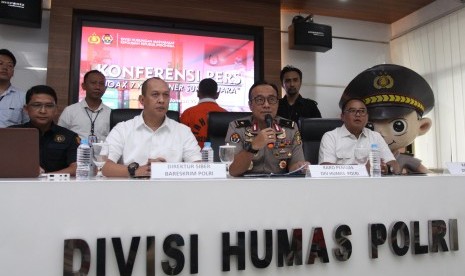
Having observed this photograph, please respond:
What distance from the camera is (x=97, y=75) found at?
2.71 metres

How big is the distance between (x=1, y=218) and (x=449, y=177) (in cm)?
140

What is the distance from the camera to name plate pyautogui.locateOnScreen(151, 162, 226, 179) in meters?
1.09

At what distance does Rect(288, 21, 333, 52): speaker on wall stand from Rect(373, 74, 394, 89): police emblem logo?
1277 millimetres

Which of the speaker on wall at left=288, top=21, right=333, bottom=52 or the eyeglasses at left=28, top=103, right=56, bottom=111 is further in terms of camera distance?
the speaker on wall at left=288, top=21, right=333, bottom=52

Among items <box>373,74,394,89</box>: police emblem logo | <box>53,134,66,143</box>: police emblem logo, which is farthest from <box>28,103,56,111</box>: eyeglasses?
<box>373,74,394,89</box>: police emblem logo

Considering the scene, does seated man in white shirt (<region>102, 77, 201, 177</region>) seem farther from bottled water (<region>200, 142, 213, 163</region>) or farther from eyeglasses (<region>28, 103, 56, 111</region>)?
eyeglasses (<region>28, 103, 56, 111</region>)

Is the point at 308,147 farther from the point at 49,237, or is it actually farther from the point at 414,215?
the point at 49,237

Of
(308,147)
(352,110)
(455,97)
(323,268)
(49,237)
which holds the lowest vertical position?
(323,268)

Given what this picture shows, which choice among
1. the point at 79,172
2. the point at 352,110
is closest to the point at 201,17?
the point at 352,110

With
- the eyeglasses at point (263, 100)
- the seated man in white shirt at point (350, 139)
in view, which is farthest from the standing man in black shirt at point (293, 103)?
the eyeglasses at point (263, 100)

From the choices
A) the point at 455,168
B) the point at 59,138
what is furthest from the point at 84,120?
the point at 455,168

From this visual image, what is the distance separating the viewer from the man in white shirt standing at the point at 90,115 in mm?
2686

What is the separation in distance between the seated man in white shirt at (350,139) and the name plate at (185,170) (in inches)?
47.5

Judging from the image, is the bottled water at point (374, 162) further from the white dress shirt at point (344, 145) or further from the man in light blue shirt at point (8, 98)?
the man in light blue shirt at point (8, 98)
